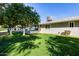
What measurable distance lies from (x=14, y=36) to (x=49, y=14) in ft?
3.48

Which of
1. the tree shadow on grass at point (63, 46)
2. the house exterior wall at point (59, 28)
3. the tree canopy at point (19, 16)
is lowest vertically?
the tree shadow on grass at point (63, 46)

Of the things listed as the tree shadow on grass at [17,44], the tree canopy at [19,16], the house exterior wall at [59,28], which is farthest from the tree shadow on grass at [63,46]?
the tree canopy at [19,16]

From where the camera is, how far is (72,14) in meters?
6.73

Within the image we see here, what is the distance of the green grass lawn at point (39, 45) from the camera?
6.65 meters

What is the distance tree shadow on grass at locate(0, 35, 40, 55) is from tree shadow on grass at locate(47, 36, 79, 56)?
15.0 inches

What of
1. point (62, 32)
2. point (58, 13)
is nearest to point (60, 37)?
point (62, 32)

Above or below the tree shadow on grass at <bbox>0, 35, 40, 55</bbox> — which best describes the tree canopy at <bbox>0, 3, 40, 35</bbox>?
above

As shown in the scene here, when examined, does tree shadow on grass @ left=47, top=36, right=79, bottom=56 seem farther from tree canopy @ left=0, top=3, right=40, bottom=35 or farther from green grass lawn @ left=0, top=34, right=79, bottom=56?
tree canopy @ left=0, top=3, right=40, bottom=35

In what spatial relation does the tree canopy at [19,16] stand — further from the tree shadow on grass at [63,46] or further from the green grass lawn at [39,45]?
the tree shadow on grass at [63,46]

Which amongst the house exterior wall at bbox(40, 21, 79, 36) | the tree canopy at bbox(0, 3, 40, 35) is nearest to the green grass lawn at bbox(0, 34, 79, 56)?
the house exterior wall at bbox(40, 21, 79, 36)

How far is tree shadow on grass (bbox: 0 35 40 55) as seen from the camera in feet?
22.0

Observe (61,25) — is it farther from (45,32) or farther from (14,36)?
(14,36)

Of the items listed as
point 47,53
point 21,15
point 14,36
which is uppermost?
point 21,15

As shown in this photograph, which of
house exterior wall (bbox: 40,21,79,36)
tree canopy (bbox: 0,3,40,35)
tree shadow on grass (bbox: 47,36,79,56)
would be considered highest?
tree canopy (bbox: 0,3,40,35)
